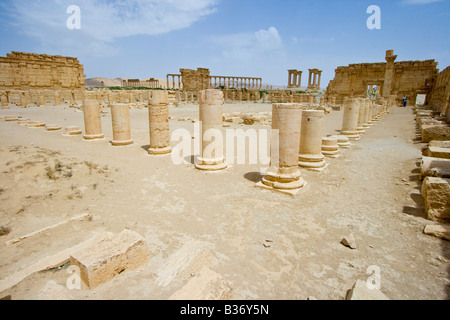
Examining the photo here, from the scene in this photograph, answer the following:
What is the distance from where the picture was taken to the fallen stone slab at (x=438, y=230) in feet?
13.5

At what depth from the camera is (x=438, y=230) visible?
4.20 meters

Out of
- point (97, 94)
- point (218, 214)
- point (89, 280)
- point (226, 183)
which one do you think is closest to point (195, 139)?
point (226, 183)

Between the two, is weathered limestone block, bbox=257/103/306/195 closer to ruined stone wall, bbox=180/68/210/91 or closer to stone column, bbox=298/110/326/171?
stone column, bbox=298/110/326/171

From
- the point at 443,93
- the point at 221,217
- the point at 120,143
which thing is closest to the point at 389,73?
the point at 443,93

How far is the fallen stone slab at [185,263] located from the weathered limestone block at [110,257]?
0.43 metres

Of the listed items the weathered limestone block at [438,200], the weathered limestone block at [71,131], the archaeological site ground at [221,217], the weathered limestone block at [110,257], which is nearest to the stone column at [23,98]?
the weathered limestone block at [71,131]

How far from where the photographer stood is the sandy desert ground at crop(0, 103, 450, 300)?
3148 mm

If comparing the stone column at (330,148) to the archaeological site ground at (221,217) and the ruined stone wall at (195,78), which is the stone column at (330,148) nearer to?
the archaeological site ground at (221,217)

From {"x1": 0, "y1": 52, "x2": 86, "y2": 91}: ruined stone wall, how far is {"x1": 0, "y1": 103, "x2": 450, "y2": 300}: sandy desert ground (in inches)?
1138

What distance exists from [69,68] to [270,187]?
123 feet

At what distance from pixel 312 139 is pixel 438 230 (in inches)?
170

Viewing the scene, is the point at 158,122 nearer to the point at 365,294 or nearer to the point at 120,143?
the point at 120,143
